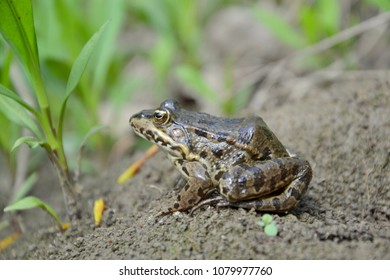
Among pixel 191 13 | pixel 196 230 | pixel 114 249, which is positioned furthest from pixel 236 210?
pixel 191 13

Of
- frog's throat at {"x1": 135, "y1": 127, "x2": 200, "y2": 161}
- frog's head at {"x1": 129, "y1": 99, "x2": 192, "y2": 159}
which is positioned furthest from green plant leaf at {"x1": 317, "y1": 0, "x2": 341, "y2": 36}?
frog's throat at {"x1": 135, "y1": 127, "x2": 200, "y2": 161}

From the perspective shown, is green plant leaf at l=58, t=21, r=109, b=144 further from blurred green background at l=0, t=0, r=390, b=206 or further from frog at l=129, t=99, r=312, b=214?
blurred green background at l=0, t=0, r=390, b=206

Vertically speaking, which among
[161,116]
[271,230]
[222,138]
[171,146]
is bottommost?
[271,230]

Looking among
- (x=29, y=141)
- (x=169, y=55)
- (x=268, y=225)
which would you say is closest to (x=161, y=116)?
(x=29, y=141)

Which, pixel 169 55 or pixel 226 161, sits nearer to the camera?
pixel 226 161

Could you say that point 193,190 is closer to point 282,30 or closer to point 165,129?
point 165,129

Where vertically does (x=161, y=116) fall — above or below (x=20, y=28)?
below
